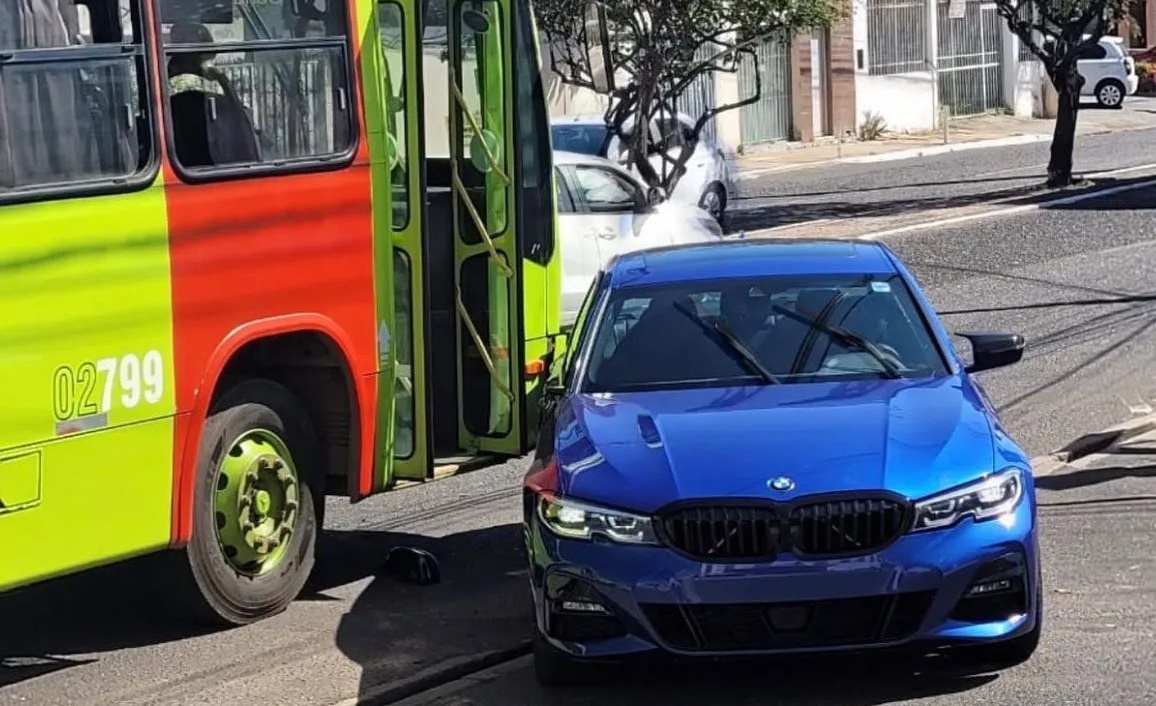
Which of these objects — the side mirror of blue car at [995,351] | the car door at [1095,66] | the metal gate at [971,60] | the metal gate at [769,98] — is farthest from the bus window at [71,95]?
the car door at [1095,66]

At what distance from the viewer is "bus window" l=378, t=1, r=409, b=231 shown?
27.9ft

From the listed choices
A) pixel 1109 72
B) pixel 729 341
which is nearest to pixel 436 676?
pixel 729 341

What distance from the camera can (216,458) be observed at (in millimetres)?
7582

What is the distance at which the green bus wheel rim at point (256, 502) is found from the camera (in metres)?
7.71

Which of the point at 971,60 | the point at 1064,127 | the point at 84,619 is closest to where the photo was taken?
the point at 84,619

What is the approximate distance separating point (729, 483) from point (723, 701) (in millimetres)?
788

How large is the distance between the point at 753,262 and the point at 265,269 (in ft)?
6.55

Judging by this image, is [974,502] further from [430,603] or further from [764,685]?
[430,603]

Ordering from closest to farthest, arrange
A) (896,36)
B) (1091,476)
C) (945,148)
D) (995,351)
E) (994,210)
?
(995,351)
(1091,476)
(994,210)
(945,148)
(896,36)

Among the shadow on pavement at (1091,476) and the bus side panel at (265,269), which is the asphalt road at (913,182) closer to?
the shadow on pavement at (1091,476)

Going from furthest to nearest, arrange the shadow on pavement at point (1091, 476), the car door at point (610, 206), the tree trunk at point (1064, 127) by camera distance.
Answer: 1. the tree trunk at point (1064, 127)
2. the car door at point (610, 206)
3. the shadow on pavement at point (1091, 476)

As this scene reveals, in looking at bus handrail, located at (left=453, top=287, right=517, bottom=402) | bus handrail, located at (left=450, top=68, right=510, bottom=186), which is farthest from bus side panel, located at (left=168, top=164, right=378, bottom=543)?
bus handrail, located at (left=450, top=68, right=510, bottom=186)

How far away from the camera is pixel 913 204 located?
86.5ft

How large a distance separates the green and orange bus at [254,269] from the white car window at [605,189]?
6.68 m
